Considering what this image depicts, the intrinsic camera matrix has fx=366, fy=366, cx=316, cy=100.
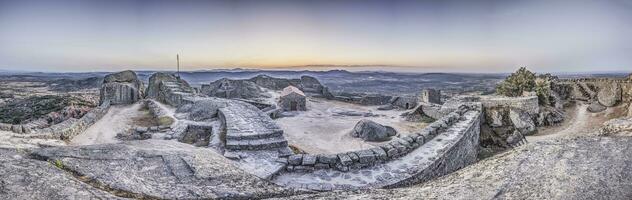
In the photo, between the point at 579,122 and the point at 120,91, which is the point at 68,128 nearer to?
the point at 120,91

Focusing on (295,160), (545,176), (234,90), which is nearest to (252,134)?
(295,160)

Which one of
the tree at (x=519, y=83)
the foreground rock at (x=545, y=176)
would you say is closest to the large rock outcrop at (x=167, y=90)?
the foreground rock at (x=545, y=176)

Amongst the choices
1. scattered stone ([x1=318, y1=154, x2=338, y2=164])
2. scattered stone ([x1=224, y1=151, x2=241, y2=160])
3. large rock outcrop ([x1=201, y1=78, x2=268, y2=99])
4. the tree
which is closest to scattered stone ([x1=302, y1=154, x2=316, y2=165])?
scattered stone ([x1=318, y1=154, x2=338, y2=164])

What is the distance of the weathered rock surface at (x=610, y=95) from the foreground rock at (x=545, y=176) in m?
27.9

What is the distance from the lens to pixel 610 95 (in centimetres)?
2475

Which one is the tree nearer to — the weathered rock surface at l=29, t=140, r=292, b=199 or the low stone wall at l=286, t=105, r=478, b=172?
the low stone wall at l=286, t=105, r=478, b=172

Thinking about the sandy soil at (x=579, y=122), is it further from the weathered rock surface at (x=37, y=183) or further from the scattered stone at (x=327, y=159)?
the weathered rock surface at (x=37, y=183)

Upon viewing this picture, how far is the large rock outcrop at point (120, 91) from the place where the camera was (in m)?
23.7

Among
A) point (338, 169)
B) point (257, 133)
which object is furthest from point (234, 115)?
point (338, 169)

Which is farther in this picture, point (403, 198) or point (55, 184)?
point (55, 184)

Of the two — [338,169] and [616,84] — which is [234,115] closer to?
[338,169]

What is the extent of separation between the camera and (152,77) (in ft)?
90.7

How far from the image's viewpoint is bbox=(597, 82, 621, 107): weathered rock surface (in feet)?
80.1

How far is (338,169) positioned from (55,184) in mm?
5363
